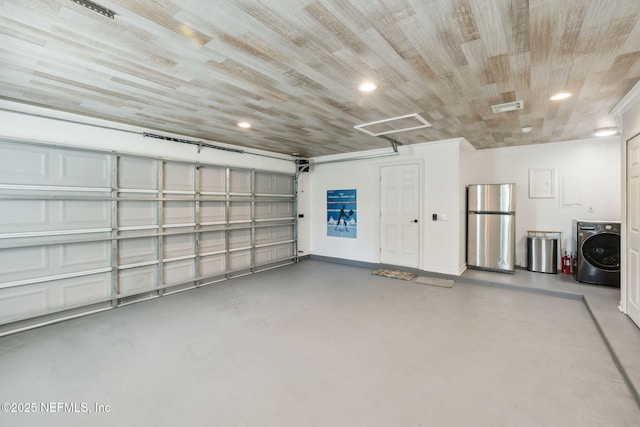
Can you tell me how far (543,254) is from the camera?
17.0ft

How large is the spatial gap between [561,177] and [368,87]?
4.82 metres

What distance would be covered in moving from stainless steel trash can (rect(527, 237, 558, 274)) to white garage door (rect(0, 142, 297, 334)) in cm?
531

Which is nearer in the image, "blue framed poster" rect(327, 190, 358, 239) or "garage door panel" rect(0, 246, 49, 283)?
"garage door panel" rect(0, 246, 49, 283)

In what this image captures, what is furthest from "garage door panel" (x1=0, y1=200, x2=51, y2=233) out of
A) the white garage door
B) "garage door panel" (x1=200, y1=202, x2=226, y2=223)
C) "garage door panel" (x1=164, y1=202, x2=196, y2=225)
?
"garage door panel" (x1=200, y1=202, x2=226, y2=223)

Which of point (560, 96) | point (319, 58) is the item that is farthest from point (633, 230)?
point (319, 58)

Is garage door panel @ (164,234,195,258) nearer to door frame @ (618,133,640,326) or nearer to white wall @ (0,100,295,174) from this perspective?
white wall @ (0,100,295,174)

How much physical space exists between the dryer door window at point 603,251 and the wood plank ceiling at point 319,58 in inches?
71.6

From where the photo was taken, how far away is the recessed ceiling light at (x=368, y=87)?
2.72m

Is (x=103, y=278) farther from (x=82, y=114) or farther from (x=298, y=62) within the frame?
(x=298, y=62)

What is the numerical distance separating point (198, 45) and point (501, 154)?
5978 millimetres

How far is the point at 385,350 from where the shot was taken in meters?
2.72

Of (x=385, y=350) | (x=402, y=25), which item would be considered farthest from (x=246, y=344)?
(x=402, y=25)

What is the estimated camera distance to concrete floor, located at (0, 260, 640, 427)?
6.25 ft

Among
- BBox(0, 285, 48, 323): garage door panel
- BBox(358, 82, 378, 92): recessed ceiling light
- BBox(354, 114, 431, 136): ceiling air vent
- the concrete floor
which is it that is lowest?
the concrete floor
